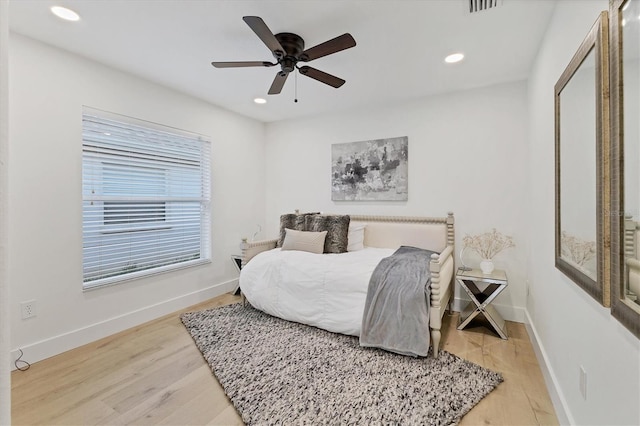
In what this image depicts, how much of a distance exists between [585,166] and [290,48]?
1.93m

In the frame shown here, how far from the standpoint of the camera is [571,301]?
4.99 ft

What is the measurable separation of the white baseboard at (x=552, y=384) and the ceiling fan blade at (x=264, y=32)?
2613 millimetres

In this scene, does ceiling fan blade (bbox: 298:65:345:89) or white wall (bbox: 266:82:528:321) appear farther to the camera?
white wall (bbox: 266:82:528:321)

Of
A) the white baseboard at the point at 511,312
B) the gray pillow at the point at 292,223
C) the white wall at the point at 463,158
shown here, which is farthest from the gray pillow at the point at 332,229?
the white baseboard at the point at 511,312

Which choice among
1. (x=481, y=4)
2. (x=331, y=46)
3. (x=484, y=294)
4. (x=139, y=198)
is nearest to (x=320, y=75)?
(x=331, y=46)

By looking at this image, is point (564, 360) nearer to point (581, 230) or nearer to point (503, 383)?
point (503, 383)

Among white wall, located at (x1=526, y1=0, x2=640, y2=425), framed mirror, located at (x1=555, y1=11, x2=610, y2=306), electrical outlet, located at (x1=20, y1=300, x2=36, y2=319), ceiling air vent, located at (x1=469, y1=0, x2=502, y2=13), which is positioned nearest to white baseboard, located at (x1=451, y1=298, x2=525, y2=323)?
white wall, located at (x1=526, y1=0, x2=640, y2=425)

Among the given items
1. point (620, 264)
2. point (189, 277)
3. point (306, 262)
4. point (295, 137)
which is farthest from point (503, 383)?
point (295, 137)

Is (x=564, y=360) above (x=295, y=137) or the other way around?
the other way around

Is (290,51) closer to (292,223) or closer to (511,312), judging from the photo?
(292,223)

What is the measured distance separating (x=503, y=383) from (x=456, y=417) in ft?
1.86

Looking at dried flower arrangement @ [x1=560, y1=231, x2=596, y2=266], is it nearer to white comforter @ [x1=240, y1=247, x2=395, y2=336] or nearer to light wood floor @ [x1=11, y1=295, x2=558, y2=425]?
light wood floor @ [x1=11, y1=295, x2=558, y2=425]

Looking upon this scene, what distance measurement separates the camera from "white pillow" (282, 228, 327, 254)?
3.34 metres

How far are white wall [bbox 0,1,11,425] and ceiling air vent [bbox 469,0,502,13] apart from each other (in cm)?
223
